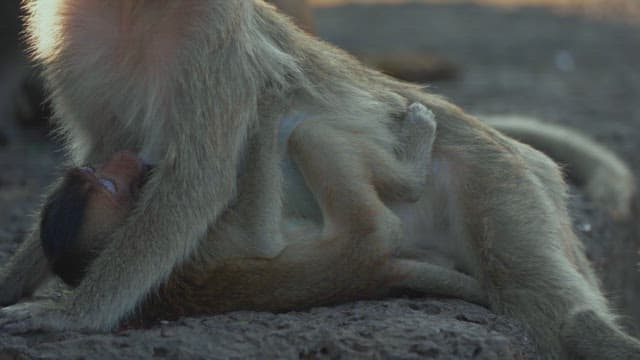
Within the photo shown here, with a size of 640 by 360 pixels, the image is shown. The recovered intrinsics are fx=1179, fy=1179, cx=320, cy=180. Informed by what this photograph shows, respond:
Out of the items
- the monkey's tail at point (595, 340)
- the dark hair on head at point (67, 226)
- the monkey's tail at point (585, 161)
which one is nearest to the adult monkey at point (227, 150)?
the monkey's tail at point (595, 340)

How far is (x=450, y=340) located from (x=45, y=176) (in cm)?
424

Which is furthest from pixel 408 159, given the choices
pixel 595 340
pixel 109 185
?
pixel 109 185

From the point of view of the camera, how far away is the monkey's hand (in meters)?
3.79

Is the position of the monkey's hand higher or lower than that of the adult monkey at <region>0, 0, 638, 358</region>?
lower

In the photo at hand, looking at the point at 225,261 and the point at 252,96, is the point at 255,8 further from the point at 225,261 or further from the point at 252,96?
the point at 225,261

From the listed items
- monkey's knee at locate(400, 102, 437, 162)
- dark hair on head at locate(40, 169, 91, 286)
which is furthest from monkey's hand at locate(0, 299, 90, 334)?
monkey's knee at locate(400, 102, 437, 162)

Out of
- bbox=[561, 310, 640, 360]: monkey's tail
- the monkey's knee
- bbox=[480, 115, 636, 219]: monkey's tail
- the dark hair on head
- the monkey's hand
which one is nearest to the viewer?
the monkey's hand

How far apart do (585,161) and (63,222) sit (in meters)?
3.44

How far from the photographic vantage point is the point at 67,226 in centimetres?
389

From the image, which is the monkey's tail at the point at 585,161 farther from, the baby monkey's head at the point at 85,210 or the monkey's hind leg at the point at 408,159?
the baby monkey's head at the point at 85,210

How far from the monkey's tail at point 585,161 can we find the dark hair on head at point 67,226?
2970 millimetres

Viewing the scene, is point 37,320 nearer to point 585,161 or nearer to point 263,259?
point 263,259

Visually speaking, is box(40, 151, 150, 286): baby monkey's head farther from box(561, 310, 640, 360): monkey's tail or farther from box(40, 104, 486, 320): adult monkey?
box(561, 310, 640, 360): monkey's tail

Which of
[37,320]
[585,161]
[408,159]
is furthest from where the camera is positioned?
[585,161]
